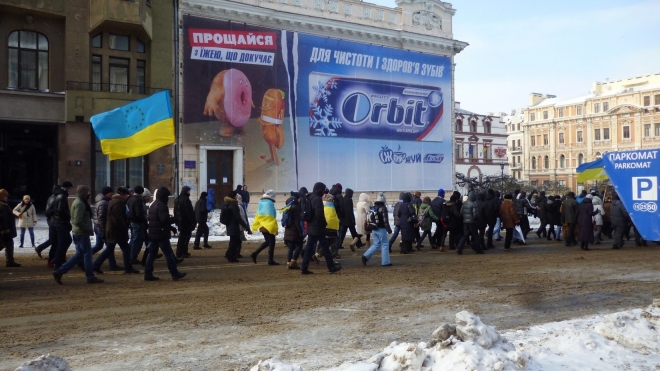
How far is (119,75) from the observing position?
91.7ft

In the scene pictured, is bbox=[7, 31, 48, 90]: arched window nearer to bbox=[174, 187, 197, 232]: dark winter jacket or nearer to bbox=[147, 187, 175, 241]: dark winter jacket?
bbox=[174, 187, 197, 232]: dark winter jacket

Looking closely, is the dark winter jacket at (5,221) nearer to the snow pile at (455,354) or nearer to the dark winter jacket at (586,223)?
the snow pile at (455,354)

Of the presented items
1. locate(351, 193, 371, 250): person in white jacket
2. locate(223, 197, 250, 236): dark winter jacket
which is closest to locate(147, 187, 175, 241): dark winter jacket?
locate(223, 197, 250, 236): dark winter jacket

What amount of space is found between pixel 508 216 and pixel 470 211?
202 centimetres

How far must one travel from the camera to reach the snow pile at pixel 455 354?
17.2 feet

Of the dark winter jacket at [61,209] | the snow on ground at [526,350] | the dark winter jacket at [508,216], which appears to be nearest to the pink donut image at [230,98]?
the dark winter jacket at [508,216]

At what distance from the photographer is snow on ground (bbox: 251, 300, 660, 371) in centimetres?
527

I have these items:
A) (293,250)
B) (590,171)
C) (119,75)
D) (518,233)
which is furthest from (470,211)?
(119,75)

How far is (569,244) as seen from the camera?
62.1 feet

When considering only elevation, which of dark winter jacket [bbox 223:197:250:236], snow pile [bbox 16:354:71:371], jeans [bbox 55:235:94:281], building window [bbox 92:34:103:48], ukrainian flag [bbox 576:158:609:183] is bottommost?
snow pile [bbox 16:354:71:371]

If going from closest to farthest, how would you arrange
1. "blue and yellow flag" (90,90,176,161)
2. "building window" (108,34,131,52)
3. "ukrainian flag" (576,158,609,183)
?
"blue and yellow flag" (90,90,176,161) → "ukrainian flag" (576,158,609,183) → "building window" (108,34,131,52)

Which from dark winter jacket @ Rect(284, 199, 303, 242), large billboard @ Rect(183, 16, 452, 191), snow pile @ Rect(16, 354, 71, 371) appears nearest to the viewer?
snow pile @ Rect(16, 354, 71, 371)

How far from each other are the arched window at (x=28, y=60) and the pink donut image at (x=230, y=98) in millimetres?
7796

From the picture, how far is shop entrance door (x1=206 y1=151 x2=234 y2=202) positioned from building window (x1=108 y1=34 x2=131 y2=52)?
6656 mm
